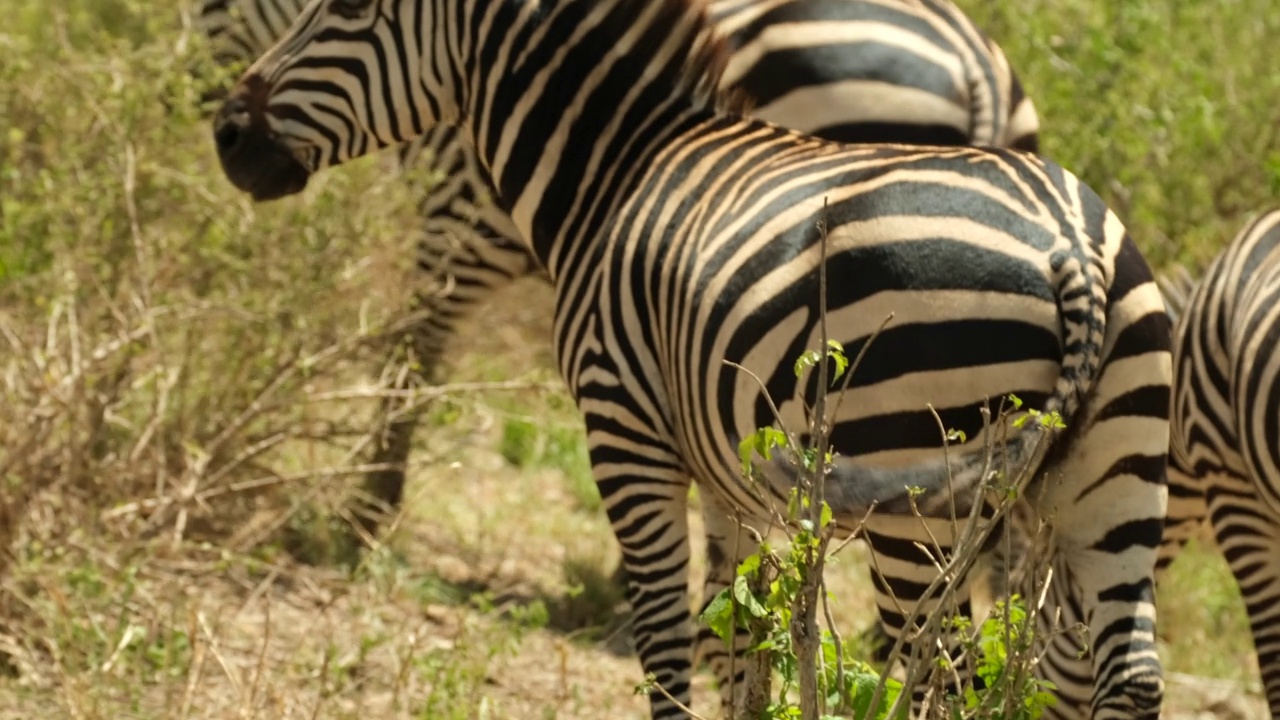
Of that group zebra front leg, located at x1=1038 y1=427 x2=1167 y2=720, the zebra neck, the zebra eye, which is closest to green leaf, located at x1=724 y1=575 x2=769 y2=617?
zebra front leg, located at x1=1038 y1=427 x2=1167 y2=720

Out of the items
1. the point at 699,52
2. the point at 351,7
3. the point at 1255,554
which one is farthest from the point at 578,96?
the point at 1255,554

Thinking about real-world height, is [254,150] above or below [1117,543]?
above

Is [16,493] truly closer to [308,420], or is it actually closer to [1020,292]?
[308,420]

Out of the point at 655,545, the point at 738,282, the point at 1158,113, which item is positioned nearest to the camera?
the point at 738,282

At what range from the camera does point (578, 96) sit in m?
5.08

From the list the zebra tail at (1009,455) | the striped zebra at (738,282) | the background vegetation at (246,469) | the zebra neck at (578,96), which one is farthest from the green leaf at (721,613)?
the zebra neck at (578,96)

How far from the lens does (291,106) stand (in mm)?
5605

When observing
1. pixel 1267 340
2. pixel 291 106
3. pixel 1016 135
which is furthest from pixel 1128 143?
pixel 291 106

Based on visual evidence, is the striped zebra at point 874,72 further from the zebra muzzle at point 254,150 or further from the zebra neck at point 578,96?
the zebra muzzle at point 254,150

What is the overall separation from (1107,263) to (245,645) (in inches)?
131

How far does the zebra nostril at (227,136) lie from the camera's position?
5.71 meters

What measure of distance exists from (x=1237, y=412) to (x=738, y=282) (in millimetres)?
1802

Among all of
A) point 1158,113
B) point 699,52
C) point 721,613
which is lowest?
point 721,613

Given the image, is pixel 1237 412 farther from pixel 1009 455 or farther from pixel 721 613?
pixel 721 613
